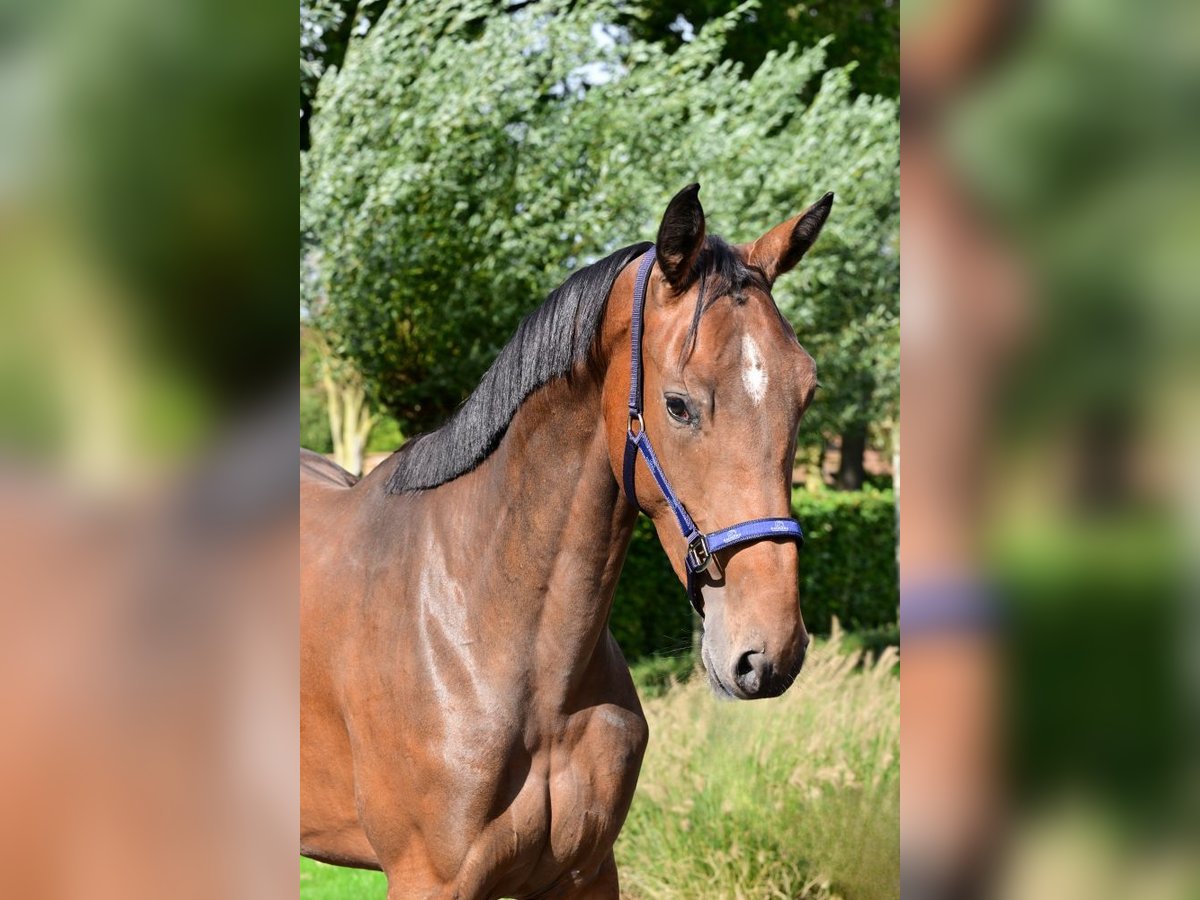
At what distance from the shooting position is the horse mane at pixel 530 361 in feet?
8.02

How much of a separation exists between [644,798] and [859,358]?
16.3 ft

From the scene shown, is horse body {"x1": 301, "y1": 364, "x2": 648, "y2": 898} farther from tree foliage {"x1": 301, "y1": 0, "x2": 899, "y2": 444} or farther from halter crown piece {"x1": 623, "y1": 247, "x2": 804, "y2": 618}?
tree foliage {"x1": 301, "y1": 0, "x2": 899, "y2": 444}

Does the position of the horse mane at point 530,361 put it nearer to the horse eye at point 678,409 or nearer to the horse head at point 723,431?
the horse head at point 723,431

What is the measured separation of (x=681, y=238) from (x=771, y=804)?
10.4 feet

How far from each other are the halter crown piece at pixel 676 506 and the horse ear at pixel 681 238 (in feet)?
0.31

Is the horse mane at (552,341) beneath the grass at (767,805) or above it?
above
